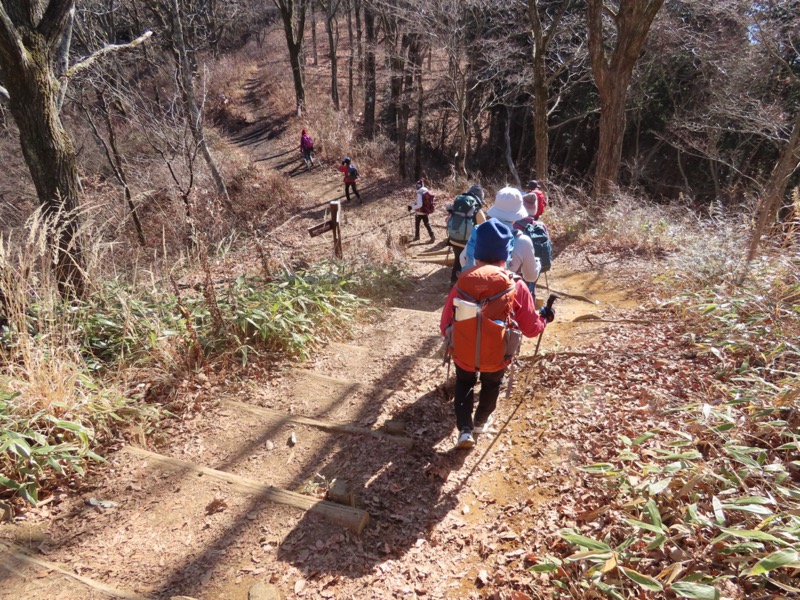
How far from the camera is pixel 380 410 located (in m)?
3.71

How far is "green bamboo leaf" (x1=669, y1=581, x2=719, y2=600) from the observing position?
155 centimetres

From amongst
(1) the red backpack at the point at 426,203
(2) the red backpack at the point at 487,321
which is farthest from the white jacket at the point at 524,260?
(1) the red backpack at the point at 426,203

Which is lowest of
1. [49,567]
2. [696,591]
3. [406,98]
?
[49,567]

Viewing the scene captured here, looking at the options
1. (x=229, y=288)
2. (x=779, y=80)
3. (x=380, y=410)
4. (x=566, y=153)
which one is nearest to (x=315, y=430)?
(x=380, y=410)

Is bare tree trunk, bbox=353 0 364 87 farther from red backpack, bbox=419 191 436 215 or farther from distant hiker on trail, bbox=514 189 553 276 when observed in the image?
distant hiker on trail, bbox=514 189 553 276

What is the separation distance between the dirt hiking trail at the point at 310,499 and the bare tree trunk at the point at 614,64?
6.71 meters

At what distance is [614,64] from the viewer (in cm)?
866

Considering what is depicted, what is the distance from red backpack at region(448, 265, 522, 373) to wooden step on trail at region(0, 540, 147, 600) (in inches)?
85.5

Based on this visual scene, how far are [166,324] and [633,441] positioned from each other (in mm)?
3924

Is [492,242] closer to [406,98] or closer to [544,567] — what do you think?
[544,567]

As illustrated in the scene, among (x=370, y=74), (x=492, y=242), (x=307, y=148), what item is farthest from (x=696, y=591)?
(x=370, y=74)

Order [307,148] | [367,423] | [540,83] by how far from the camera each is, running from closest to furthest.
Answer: [367,423]
[540,83]
[307,148]

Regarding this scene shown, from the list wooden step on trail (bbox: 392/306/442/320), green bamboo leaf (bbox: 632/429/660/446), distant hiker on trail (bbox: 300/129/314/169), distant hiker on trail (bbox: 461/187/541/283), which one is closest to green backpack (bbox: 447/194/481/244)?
wooden step on trail (bbox: 392/306/442/320)

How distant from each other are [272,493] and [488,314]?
5.83ft
